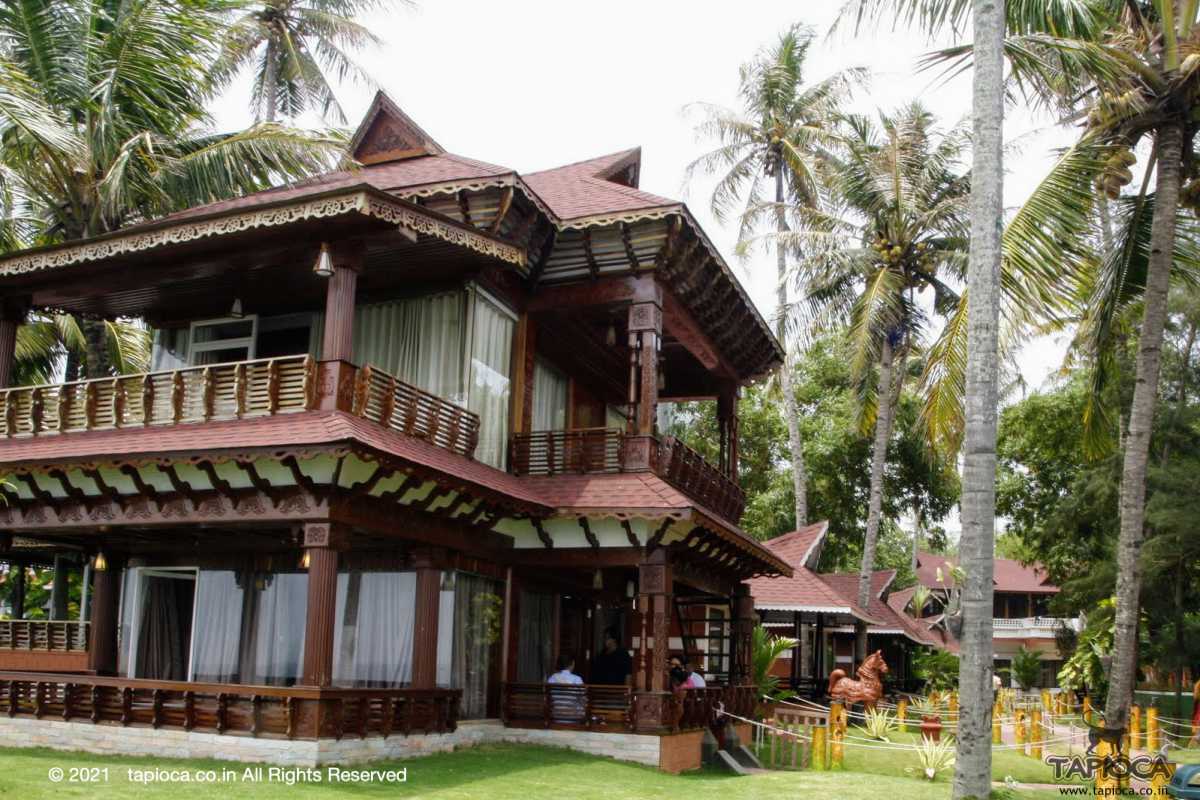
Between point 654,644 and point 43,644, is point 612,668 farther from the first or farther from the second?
point 43,644

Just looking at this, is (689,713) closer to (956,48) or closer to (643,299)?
(643,299)

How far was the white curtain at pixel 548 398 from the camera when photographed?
18.7m

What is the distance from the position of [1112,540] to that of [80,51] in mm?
29798

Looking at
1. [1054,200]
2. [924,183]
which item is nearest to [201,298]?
[1054,200]

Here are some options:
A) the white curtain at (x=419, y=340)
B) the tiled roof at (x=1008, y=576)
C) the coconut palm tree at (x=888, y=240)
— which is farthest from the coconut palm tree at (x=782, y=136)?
the tiled roof at (x=1008, y=576)

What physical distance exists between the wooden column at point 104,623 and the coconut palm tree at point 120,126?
13.0ft

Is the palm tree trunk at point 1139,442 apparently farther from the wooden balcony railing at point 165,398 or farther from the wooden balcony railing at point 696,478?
the wooden balcony railing at point 165,398

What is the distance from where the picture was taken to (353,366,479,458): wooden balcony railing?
1341 cm

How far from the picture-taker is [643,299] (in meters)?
16.9

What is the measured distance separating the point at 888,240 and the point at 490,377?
1644cm

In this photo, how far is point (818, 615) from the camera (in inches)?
1221

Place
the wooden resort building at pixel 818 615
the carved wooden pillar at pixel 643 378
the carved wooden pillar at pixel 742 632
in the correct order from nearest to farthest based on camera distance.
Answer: the carved wooden pillar at pixel 643 378 < the carved wooden pillar at pixel 742 632 < the wooden resort building at pixel 818 615

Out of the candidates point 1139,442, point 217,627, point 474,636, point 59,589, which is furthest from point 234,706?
point 1139,442

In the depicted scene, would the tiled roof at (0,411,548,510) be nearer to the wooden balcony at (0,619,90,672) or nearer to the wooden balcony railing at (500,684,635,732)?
the wooden balcony railing at (500,684,635,732)
